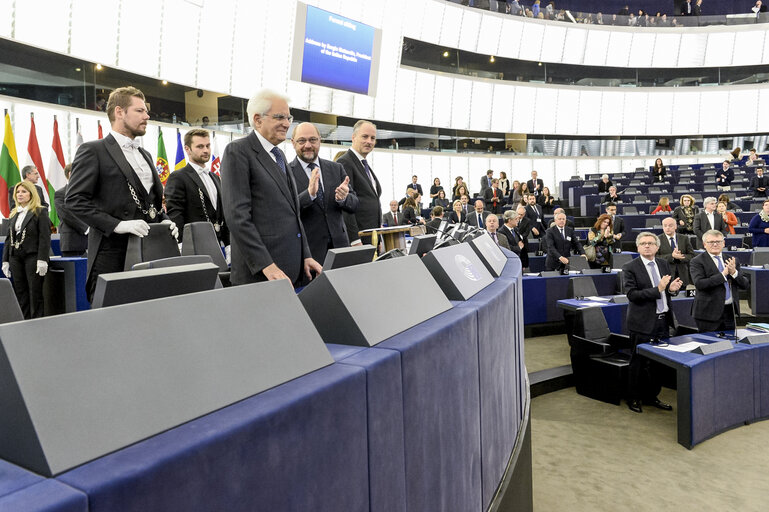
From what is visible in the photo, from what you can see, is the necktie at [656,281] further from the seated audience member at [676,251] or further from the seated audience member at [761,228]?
the seated audience member at [761,228]

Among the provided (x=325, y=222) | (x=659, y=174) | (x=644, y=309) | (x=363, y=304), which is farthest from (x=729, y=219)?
(x=363, y=304)

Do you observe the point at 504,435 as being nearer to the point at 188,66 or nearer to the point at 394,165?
the point at 188,66

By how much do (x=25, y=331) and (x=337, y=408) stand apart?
45 cm

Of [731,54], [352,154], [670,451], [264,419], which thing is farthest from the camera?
[731,54]

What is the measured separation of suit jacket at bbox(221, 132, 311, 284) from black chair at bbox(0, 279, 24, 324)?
101 centimetres

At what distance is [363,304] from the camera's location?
125 centimetres

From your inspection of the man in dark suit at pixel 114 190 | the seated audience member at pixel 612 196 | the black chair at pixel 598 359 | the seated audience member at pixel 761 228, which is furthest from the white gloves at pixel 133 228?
the seated audience member at pixel 612 196

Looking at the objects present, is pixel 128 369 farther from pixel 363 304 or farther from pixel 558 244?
pixel 558 244

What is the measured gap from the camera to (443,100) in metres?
18.4

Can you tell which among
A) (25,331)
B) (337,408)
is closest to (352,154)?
(337,408)

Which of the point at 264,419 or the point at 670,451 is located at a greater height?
the point at 264,419

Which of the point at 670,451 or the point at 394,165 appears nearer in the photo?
the point at 670,451

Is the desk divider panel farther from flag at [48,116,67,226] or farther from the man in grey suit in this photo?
flag at [48,116,67,226]

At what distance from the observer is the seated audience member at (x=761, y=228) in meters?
8.69
